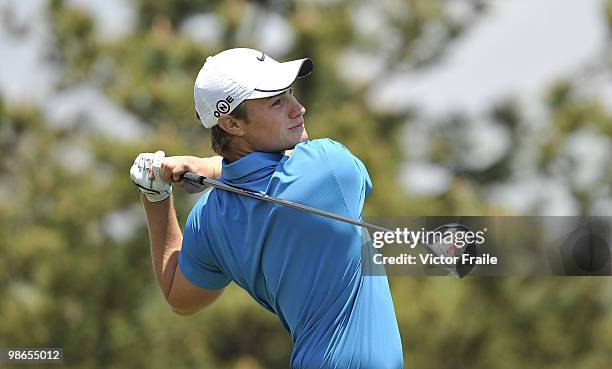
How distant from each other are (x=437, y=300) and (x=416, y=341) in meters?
0.49

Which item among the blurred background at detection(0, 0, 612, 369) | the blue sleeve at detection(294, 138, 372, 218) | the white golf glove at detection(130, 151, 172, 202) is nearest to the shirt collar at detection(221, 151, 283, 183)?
the blue sleeve at detection(294, 138, 372, 218)

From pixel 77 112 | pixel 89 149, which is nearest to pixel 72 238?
pixel 89 149

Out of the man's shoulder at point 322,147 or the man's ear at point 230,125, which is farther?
the man's ear at point 230,125

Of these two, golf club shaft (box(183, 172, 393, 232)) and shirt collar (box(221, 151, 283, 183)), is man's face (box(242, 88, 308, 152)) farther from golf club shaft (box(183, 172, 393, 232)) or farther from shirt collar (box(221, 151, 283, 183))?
golf club shaft (box(183, 172, 393, 232))

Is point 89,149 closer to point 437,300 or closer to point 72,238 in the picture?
point 72,238

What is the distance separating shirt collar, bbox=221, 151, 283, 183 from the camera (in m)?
3.21

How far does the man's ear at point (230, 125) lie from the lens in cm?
325

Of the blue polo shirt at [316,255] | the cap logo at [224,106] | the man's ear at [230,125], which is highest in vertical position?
the cap logo at [224,106]

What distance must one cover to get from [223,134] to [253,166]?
6.7 inches

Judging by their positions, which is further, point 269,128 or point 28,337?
point 28,337

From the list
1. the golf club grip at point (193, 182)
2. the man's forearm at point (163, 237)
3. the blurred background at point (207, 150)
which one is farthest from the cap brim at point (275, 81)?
the blurred background at point (207, 150)

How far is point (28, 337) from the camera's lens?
11.8 m

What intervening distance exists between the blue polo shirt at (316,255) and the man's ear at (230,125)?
0.07 metres

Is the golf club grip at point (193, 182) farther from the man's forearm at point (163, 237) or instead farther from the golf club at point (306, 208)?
the man's forearm at point (163, 237)
